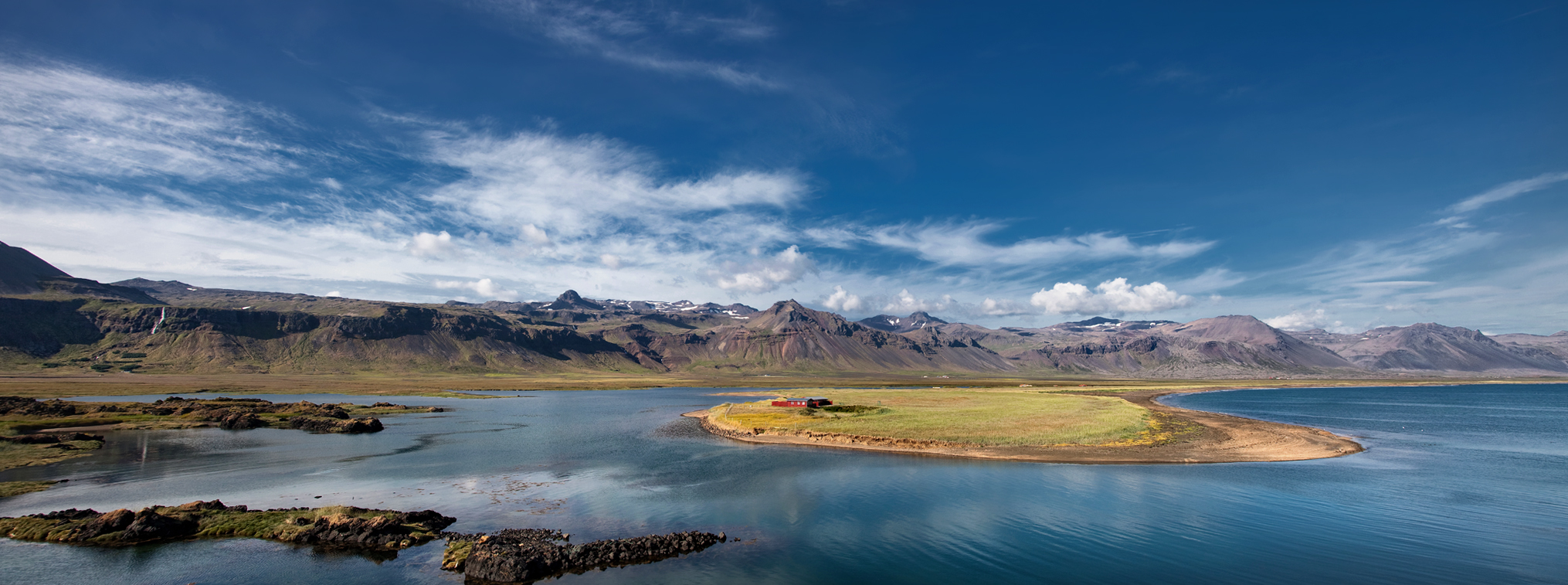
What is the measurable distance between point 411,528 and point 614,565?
513 inches

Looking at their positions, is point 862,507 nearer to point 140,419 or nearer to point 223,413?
point 223,413

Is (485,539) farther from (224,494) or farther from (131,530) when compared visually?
(224,494)

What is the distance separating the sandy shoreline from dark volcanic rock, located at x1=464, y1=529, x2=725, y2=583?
37.1m

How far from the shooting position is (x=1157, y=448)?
206 ft

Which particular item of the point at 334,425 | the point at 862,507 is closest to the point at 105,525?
the point at 862,507

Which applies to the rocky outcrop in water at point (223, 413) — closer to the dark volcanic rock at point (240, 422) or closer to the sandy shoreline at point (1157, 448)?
the dark volcanic rock at point (240, 422)

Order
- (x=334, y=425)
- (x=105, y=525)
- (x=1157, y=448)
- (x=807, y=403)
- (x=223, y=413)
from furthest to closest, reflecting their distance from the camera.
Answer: (x=807, y=403) < (x=223, y=413) < (x=334, y=425) < (x=1157, y=448) < (x=105, y=525)

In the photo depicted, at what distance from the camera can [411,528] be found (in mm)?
32250

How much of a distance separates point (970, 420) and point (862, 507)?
47322 millimetres

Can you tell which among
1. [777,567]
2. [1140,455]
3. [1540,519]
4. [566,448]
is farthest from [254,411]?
[1540,519]

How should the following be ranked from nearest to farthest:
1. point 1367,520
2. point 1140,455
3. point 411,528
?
point 411,528 → point 1367,520 → point 1140,455

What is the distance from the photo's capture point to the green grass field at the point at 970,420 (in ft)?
223

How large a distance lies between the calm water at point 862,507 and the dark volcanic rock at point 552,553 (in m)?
1.15

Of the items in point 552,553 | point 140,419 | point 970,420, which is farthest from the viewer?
point 140,419
